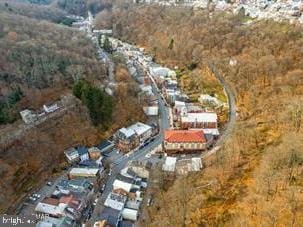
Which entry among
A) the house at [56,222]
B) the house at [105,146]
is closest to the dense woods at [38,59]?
the house at [105,146]

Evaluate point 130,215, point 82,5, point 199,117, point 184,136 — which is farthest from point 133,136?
point 82,5

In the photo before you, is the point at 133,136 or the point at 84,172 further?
the point at 133,136

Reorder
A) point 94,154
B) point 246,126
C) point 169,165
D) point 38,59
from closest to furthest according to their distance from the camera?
point 169,165
point 94,154
point 246,126
point 38,59

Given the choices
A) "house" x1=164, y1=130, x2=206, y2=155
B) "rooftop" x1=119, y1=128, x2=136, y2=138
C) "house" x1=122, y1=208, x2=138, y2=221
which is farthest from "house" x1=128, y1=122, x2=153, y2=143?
"house" x1=122, y1=208, x2=138, y2=221

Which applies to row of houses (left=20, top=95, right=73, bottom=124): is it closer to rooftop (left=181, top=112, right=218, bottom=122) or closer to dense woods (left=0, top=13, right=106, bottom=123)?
dense woods (left=0, top=13, right=106, bottom=123)

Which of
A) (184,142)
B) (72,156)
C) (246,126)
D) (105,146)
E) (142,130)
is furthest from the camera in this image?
(142,130)

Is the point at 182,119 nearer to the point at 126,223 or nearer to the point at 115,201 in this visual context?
the point at 115,201
